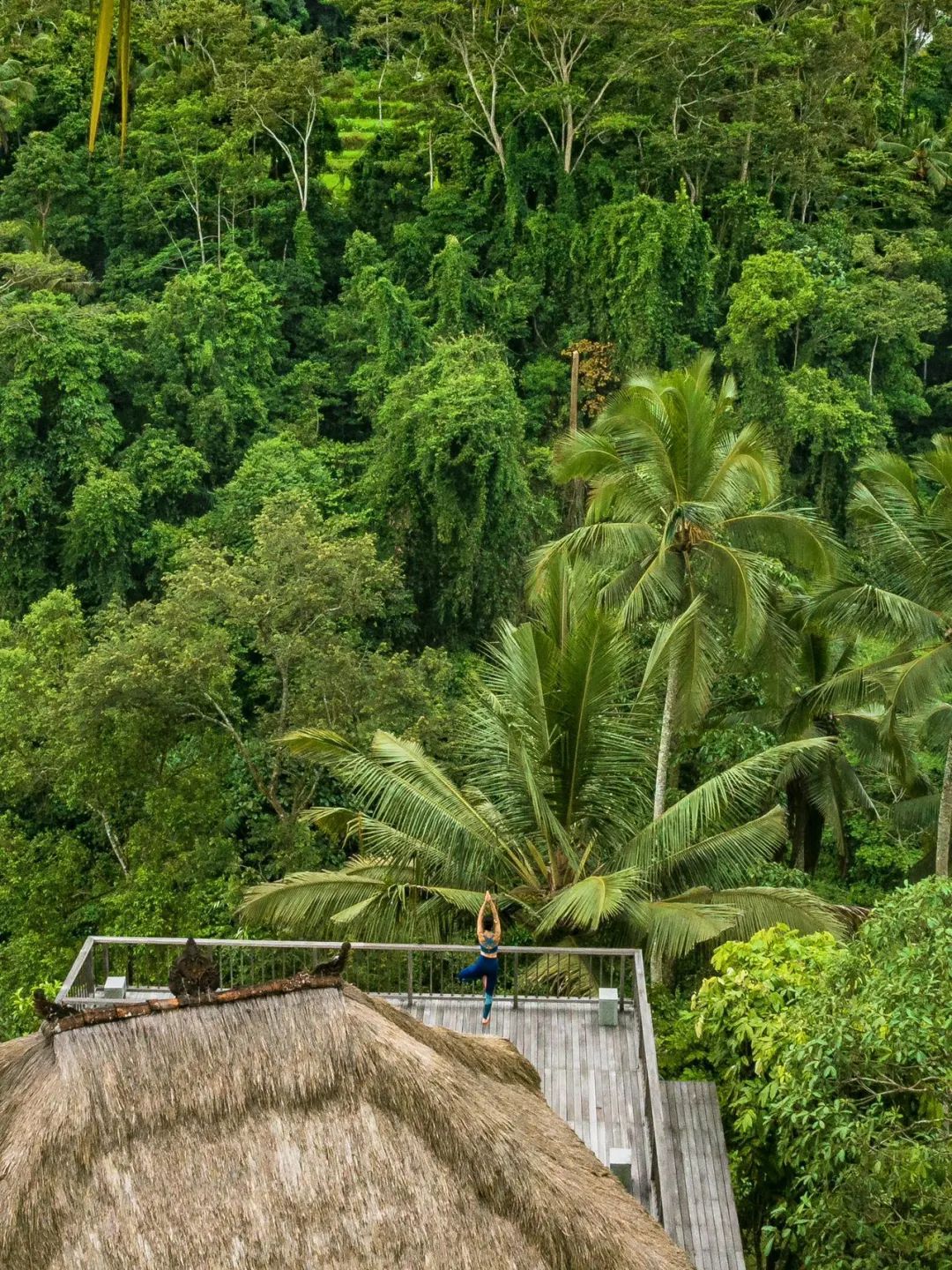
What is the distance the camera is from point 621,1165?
799 cm

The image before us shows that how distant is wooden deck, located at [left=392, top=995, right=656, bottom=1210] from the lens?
8953mm

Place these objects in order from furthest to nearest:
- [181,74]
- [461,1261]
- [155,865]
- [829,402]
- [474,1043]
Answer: [181,74] < [829,402] < [155,865] < [474,1043] < [461,1261]

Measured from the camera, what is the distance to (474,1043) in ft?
26.4

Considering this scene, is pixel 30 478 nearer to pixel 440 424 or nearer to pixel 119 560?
pixel 119 560

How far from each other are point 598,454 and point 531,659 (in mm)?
2863

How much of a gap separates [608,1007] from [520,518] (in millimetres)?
17584

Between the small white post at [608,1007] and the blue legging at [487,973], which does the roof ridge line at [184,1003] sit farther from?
the small white post at [608,1007]

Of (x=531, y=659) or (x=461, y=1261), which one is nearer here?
(x=461, y=1261)

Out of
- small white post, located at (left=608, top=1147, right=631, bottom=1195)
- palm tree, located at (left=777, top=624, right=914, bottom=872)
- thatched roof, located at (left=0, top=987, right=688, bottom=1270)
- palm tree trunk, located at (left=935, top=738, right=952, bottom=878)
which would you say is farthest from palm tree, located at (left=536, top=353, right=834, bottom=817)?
thatched roof, located at (left=0, top=987, right=688, bottom=1270)

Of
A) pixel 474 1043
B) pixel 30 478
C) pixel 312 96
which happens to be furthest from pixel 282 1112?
pixel 312 96

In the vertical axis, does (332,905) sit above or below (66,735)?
below

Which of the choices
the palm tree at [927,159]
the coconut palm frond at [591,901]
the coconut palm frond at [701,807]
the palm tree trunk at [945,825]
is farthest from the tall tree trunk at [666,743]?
the palm tree at [927,159]

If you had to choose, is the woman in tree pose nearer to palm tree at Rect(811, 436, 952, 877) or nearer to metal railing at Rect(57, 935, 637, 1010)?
metal railing at Rect(57, 935, 637, 1010)

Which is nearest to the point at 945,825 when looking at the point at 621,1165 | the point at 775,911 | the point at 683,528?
the point at 775,911
